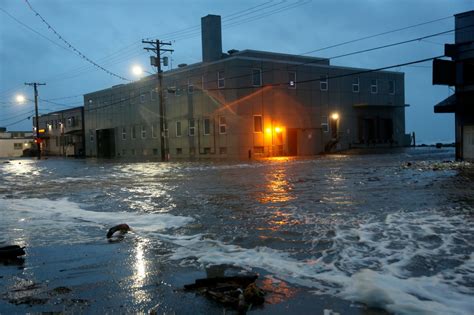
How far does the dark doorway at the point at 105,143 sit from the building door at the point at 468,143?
4827cm

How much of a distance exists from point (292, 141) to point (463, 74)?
70.6 ft

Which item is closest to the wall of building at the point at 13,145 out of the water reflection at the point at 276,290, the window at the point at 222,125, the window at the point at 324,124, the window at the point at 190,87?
the window at the point at 190,87

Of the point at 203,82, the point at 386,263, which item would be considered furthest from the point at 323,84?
the point at 386,263

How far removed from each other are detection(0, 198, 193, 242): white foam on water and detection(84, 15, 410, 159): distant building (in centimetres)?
2859

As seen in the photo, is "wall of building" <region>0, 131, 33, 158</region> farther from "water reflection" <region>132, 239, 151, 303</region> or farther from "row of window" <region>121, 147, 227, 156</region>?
"water reflection" <region>132, 239, 151, 303</region>

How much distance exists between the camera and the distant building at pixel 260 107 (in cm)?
4403

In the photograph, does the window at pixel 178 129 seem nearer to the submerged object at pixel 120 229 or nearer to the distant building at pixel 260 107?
the distant building at pixel 260 107

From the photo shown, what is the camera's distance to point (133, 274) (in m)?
6.33

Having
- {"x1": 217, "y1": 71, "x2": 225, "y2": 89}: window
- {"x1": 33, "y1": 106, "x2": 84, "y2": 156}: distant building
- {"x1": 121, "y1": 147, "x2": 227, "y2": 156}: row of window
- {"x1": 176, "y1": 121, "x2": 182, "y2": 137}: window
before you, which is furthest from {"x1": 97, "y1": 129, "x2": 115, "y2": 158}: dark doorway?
{"x1": 217, "y1": 71, "x2": 225, "y2": 89}: window

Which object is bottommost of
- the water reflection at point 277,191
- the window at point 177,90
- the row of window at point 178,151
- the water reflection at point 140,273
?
the water reflection at point 140,273

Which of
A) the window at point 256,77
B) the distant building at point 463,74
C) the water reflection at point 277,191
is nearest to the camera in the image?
the water reflection at point 277,191

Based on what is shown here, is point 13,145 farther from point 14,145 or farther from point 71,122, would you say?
point 71,122

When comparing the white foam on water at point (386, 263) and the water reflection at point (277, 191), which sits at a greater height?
the water reflection at point (277, 191)

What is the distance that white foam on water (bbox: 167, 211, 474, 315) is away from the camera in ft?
17.0
